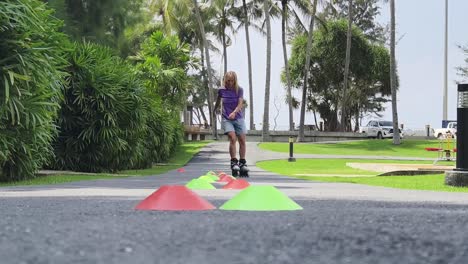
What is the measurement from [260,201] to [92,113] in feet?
44.8

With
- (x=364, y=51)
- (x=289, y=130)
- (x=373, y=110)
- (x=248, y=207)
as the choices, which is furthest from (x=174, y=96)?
(x=373, y=110)

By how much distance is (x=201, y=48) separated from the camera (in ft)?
204

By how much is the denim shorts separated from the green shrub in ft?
22.5

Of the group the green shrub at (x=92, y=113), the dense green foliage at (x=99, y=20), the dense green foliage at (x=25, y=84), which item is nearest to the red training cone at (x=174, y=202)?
the dense green foliage at (x=25, y=84)

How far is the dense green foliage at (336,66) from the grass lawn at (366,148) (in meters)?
14.0

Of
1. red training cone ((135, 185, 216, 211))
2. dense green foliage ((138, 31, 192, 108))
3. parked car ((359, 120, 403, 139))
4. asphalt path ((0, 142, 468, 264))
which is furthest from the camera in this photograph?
parked car ((359, 120, 403, 139))

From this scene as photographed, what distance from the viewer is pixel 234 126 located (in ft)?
41.4

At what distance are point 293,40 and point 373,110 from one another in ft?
43.2

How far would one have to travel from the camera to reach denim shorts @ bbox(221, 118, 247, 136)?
1248 cm

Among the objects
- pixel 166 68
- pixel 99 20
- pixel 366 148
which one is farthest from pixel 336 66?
pixel 99 20

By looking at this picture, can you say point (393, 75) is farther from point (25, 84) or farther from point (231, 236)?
point (231, 236)

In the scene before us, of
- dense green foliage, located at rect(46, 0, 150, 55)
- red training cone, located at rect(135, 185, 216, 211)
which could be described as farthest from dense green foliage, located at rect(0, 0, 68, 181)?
dense green foliage, located at rect(46, 0, 150, 55)

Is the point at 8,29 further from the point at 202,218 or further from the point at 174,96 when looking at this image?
the point at 174,96

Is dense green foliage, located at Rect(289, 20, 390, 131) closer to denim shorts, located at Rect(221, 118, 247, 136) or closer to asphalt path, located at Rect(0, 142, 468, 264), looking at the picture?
denim shorts, located at Rect(221, 118, 247, 136)
